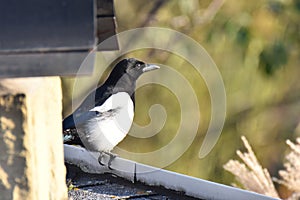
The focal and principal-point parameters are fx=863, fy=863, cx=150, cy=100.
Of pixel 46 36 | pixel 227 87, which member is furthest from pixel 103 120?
pixel 227 87

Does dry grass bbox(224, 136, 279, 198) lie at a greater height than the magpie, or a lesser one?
lesser

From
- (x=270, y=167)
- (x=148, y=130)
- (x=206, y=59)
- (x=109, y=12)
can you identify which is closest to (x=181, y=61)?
(x=206, y=59)

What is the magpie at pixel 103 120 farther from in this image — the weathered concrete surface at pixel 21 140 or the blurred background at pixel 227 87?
the blurred background at pixel 227 87

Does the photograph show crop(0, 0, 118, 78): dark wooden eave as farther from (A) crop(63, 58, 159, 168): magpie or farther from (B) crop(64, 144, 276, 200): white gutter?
(A) crop(63, 58, 159, 168): magpie

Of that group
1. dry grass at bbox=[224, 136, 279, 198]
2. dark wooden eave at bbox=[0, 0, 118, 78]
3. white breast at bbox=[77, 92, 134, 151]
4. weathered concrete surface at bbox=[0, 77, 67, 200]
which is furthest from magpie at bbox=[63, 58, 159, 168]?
dark wooden eave at bbox=[0, 0, 118, 78]

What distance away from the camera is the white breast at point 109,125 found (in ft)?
14.4

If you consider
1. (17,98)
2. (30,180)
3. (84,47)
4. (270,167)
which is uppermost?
(84,47)

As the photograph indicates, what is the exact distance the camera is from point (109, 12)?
1.89 m

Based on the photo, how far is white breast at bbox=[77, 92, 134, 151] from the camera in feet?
14.4

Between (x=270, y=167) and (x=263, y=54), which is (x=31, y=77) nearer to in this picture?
(x=263, y=54)

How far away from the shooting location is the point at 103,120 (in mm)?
4445

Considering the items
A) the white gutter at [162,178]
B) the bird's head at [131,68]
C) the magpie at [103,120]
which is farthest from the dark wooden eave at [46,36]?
the bird's head at [131,68]

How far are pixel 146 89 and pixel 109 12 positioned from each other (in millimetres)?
5856

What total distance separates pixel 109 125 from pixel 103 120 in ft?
0.13
